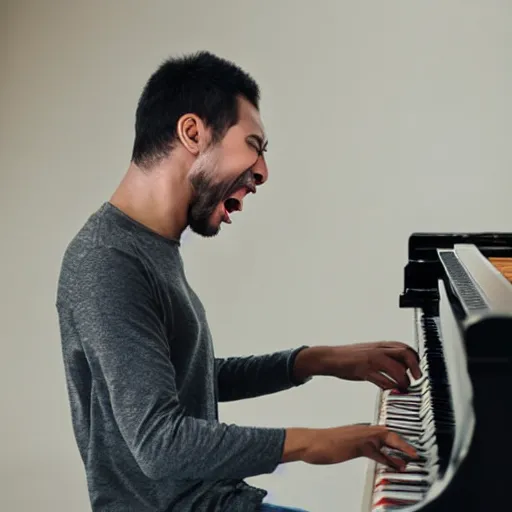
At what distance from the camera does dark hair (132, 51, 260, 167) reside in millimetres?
1312

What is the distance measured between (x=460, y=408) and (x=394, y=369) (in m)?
0.71

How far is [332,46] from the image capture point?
284 cm

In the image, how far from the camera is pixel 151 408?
3.46ft

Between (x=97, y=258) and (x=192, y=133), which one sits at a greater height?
(x=192, y=133)

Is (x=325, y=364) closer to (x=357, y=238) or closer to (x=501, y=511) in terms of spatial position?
(x=501, y=511)

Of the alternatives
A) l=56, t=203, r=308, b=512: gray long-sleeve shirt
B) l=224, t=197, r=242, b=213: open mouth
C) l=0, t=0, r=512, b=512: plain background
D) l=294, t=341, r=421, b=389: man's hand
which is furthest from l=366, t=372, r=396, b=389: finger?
l=0, t=0, r=512, b=512: plain background

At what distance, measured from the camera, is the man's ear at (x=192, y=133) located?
1.30m

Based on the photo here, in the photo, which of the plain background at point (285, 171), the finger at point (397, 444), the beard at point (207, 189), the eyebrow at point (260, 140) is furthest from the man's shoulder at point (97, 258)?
the plain background at point (285, 171)

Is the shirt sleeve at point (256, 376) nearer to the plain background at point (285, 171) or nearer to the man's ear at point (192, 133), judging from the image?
the man's ear at point (192, 133)

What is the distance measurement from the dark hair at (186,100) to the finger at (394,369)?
51 cm

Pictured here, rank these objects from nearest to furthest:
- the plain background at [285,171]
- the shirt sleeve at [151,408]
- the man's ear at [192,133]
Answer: the shirt sleeve at [151,408] < the man's ear at [192,133] < the plain background at [285,171]

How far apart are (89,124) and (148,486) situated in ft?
6.83

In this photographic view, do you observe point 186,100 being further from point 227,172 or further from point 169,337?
point 169,337

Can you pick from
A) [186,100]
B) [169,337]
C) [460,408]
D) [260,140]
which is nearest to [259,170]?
[260,140]
